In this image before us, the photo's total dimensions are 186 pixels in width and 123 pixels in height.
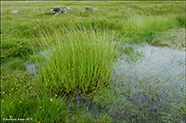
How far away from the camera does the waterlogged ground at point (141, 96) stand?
8.73ft

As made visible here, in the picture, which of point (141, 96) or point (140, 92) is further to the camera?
point (140, 92)

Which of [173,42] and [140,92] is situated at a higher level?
[173,42]

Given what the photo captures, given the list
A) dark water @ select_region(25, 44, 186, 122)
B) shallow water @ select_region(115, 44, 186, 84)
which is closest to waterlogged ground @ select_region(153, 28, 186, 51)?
shallow water @ select_region(115, 44, 186, 84)

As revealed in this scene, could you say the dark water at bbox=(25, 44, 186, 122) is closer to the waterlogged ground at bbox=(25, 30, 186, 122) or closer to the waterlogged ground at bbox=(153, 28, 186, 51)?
the waterlogged ground at bbox=(25, 30, 186, 122)

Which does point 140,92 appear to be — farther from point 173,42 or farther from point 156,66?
point 173,42

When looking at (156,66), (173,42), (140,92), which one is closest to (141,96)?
(140,92)

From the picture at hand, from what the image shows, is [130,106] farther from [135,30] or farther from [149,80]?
[135,30]

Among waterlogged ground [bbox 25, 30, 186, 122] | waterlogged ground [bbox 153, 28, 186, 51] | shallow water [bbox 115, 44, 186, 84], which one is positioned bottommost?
waterlogged ground [bbox 25, 30, 186, 122]

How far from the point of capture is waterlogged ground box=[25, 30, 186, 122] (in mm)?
2660

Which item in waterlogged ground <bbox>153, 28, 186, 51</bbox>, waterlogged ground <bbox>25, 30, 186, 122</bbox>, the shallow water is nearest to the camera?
waterlogged ground <bbox>25, 30, 186, 122</bbox>

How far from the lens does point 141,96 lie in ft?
10.4

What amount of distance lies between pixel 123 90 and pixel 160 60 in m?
2.90

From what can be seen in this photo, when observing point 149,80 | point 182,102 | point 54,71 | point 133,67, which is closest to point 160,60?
point 133,67

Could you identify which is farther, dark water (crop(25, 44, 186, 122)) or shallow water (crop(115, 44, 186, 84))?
shallow water (crop(115, 44, 186, 84))
